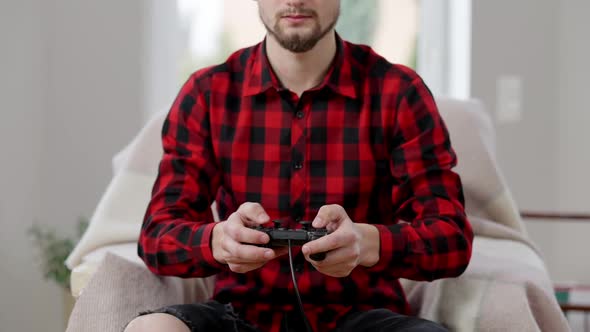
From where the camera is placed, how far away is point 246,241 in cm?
108

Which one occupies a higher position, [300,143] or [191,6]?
[191,6]

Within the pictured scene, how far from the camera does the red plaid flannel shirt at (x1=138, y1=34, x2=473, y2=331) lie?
4.23 feet

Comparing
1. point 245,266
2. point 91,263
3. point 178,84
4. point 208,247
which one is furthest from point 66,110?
point 245,266

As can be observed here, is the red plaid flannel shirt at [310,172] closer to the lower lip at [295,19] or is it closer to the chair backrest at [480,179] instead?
the lower lip at [295,19]

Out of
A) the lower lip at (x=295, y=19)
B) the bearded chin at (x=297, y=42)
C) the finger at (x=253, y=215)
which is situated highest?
the lower lip at (x=295, y=19)

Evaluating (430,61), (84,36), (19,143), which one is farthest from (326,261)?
(430,61)

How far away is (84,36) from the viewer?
2689 millimetres

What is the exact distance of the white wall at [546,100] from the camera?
2.82 metres

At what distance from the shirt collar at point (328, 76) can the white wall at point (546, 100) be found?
1.53 metres

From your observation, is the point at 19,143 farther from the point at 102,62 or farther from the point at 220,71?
the point at 220,71

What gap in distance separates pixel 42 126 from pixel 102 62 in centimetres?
29

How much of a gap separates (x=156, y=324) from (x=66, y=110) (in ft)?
5.65

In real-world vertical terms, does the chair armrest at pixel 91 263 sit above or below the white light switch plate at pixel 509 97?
below

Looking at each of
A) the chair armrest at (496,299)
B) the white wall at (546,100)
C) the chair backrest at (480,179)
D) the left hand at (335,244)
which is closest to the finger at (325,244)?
the left hand at (335,244)
